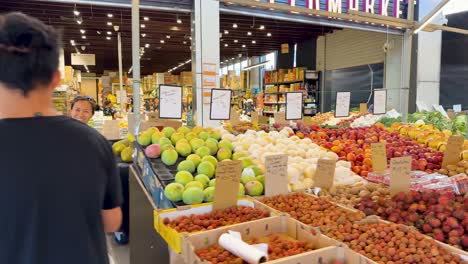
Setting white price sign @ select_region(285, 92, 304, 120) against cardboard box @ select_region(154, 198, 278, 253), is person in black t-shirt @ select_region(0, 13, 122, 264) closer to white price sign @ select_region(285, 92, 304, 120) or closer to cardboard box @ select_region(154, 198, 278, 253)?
cardboard box @ select_region(154, 198, 278, 253)

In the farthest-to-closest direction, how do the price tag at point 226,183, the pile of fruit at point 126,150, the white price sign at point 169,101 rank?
the pile of fruit at point 126,150, the white price sign at point 169,101, the price tag at point 226,183

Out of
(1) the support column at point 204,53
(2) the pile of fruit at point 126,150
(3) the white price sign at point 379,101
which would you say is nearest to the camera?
(2) the pile of fruit at point 126,150

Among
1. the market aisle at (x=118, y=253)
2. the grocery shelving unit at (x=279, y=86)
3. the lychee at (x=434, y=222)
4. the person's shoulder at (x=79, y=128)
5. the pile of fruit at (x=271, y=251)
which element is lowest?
the market aisle at (x=118, y=253)

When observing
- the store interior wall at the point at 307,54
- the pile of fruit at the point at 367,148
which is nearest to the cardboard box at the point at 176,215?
the pile of fruit at the point at 367,148

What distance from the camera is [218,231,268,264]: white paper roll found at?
4.77 feet

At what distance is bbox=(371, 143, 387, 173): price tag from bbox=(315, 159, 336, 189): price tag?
1.50 feet

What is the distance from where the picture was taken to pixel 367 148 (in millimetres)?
3484

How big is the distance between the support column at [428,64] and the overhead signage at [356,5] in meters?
1.23

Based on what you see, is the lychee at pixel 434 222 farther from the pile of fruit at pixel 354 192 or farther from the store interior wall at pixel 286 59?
the store interior wall at pixel 286 59

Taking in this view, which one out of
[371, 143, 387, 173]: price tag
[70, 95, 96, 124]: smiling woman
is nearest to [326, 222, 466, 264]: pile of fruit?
[371, 143, 387, 173]: price tag

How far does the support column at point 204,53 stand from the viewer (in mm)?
6406

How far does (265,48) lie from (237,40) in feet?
8.24

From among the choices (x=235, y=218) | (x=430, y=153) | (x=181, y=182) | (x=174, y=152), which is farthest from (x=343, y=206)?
(x=430, y=153)

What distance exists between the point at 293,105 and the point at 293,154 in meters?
1.32
